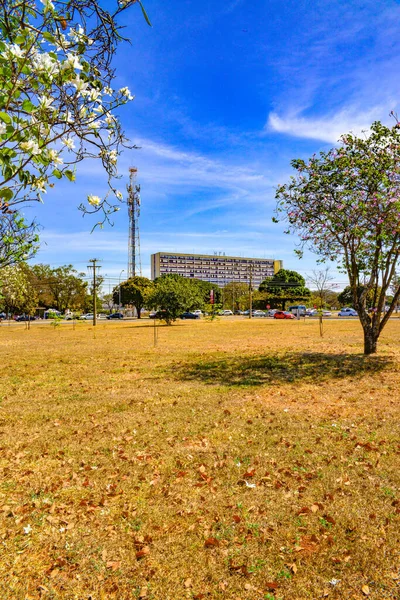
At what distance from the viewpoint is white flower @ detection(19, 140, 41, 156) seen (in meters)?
2.16

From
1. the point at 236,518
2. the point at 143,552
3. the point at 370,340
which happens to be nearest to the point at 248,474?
the point at 236,518

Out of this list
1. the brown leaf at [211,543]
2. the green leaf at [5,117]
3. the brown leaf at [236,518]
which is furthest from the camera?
the brown leaf at [236,518]

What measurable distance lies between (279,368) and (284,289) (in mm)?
73975

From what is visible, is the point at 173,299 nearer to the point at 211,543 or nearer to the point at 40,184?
the point at 211,543

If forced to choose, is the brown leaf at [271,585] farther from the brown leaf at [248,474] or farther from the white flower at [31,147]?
the white flower at [31,147]

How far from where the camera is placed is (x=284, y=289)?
8469cm

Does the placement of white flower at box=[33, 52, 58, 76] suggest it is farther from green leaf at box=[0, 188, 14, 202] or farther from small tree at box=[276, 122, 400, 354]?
small tree at box=[276, 122, 400, 354]

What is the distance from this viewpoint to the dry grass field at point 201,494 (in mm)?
3090

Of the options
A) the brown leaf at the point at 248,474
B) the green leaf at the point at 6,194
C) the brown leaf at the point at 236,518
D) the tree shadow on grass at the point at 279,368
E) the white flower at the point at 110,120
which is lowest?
the brown leaf at the point at 236,518

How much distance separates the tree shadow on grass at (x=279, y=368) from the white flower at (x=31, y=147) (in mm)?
8953

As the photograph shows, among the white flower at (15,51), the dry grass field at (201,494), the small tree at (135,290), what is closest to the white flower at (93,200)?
the white flower at (15,51)

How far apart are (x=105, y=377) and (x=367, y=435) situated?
7.97 meters

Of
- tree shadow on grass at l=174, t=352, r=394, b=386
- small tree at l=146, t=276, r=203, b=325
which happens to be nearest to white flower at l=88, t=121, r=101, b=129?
tree shadow on grass at l=174, t=352, r=394, b=386

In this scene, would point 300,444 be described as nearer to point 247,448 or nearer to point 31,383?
point 247,448
